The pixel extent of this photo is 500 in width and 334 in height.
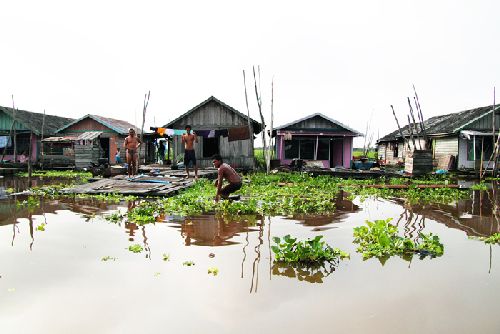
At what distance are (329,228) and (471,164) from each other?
18280 mm

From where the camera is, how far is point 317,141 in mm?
21469

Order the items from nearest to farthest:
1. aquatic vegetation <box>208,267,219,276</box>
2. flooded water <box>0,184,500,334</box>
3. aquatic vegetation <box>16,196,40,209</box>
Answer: flooded water <box>0,184,500,334</box>
aquatic vegetation <box>208,267,219,276</box>
aquatic vegetation <box>16,196,40,209</box>

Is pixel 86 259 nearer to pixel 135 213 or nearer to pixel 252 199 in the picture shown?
pixel 135 213

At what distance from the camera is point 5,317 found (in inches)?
127

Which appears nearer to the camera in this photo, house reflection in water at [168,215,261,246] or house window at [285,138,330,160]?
house reflection in water at [168,215,261,246]

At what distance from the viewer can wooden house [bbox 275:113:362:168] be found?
22.1 meters

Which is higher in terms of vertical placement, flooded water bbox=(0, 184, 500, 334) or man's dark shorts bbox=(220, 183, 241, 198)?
man's dark shorts bbox=(220, 183, 241, 198)

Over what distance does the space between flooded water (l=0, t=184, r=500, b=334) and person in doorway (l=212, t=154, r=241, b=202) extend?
2087 millimetres

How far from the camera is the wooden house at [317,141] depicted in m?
22.1

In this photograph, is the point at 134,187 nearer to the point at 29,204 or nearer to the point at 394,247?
the point at 29,204

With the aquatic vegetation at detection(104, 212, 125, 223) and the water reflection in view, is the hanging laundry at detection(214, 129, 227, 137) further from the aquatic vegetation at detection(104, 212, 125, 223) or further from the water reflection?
the aquatic vegetation at detection(104, 212, 125, 223)

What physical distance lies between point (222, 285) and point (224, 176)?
5188mm

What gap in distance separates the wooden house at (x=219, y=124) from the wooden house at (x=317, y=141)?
2.98 metres

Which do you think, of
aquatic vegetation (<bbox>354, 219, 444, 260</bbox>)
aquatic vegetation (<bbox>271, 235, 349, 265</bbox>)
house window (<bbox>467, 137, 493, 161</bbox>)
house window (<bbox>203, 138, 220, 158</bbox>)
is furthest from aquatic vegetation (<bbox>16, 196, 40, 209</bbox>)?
house window (<bbox>467, 137, 493, 161</bbox>)
